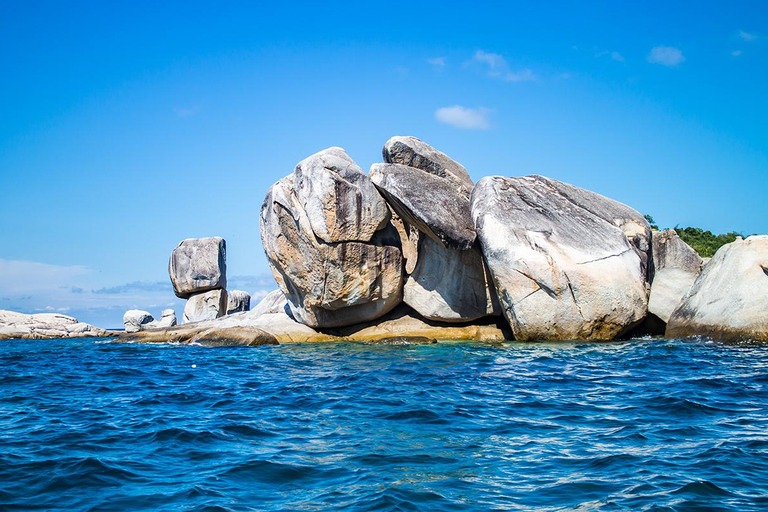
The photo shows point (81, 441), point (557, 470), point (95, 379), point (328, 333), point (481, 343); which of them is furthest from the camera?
point (328, 333)

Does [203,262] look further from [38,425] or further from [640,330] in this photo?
[38,425]

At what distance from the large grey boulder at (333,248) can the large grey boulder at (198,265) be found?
13.6 metres

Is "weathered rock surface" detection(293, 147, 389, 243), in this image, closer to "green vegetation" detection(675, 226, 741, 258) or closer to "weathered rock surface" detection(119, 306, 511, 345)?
"weathered rock surface" detection(119, 306, 511, 345)

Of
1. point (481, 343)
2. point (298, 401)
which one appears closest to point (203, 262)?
point (481, 343)

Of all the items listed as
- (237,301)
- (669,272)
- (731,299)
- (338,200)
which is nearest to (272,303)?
(237,301)

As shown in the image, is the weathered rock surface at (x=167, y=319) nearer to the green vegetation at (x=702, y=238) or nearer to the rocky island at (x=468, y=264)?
the rocky island at (x=468, y=264)

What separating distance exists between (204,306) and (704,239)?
97.9 feet

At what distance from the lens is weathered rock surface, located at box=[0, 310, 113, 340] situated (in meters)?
39.6

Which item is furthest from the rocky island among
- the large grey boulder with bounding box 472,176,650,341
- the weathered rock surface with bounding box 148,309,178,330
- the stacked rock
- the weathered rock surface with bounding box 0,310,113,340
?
the weathered rock surface with bounding box 148,309,178,330

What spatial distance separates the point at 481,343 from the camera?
2280cm

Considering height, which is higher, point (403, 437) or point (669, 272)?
point (669, 272)

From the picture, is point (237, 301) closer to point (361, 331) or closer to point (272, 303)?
point (272, 303)

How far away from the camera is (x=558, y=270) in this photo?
2109 cm

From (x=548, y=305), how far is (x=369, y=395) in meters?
10.3
